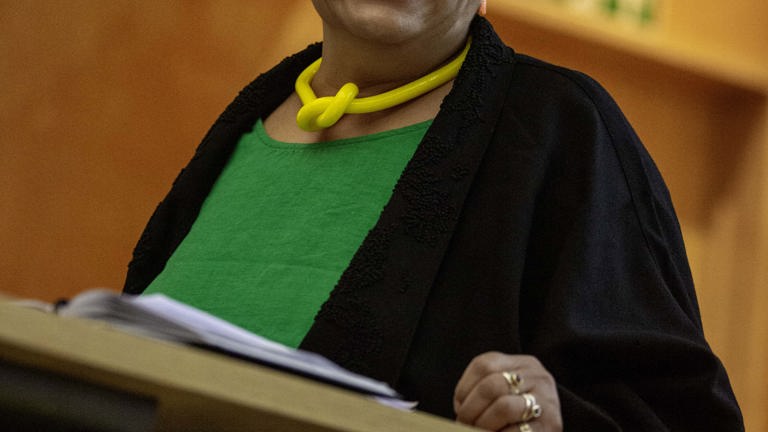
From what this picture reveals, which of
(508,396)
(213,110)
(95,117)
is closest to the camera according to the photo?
(508,396)

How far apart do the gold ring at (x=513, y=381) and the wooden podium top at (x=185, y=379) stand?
0.17 metres

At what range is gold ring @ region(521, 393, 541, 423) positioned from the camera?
882 mm

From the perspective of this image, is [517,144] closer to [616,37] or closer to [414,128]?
[414,128]

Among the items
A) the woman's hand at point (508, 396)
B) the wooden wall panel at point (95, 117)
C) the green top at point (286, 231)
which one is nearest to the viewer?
the woman's hand at point (508, 396)

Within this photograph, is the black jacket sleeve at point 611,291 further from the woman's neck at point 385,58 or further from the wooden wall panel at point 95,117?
the wooden wall panel at point 95,117

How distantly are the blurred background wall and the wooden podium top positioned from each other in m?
1.96

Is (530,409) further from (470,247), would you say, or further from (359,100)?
(359,100)

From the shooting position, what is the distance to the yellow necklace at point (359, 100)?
4.22ft

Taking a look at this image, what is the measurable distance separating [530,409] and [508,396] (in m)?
0.02

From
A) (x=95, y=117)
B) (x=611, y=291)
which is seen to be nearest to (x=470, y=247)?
(x=611, y=291)

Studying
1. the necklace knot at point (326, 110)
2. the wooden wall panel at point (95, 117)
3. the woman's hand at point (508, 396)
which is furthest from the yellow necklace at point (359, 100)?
the wooden wall panel at point (95, 117)

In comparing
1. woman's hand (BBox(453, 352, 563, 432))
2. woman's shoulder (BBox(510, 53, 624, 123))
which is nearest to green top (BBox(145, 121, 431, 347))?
woman's shoulder (BBox(510, 53, 624, 123))

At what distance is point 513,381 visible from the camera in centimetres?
89

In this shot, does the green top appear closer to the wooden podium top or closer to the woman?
the woman
